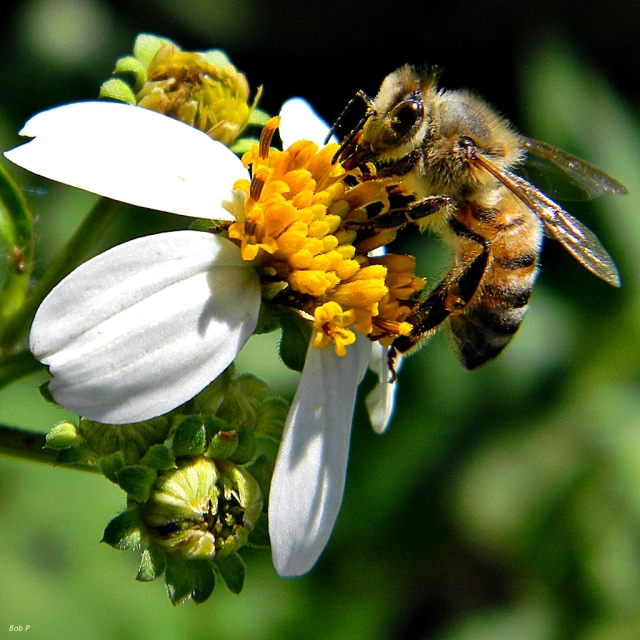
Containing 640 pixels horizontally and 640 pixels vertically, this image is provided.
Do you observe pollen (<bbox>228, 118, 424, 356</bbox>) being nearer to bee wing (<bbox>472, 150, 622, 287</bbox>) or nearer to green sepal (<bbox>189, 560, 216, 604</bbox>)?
bee wing (<bbox>472, 150, 622, 287</bbox>)

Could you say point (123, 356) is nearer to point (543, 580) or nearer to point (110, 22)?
point (543, 580)

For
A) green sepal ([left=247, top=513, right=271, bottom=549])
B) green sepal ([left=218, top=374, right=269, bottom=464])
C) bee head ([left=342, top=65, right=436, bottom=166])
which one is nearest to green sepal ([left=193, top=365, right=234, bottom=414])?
green sepal ([left=218, top=374, right=269, bottom=464])

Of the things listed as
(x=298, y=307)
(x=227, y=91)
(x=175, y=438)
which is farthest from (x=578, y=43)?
(x=175, y=438)

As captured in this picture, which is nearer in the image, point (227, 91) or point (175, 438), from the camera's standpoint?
point (175, 438)

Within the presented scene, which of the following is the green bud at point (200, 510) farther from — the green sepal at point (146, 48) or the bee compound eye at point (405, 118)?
the green sepal at point (146, 48)

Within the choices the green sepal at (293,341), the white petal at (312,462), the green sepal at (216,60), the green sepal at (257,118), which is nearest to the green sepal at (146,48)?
the green sepal at (216,60)
